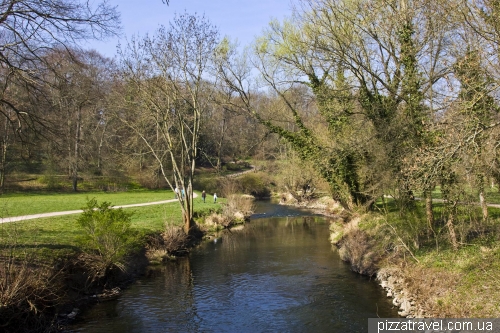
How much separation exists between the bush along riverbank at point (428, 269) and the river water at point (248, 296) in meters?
0.57

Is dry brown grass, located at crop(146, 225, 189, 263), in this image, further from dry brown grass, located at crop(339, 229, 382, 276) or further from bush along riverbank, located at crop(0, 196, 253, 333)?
dry brown grass, located at crop(339, 229, 382, 276)

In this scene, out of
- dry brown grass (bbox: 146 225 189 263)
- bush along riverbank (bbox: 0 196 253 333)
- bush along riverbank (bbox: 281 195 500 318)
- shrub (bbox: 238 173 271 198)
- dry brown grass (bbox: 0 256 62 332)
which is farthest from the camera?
shrub (bbox: 238 173 271 198)

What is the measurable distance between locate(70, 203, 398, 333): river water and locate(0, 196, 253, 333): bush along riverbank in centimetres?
59

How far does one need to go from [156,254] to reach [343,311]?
906cm

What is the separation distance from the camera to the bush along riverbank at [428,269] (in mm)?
10086

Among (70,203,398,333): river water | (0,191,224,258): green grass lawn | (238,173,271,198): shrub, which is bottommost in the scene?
(70,203,398,333): river water

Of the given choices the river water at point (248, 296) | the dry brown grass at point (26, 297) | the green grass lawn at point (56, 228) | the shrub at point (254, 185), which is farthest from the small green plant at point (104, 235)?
the shrub at point (254, 185)

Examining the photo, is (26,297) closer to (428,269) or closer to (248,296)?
(248,296)

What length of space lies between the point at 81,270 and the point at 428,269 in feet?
35.3

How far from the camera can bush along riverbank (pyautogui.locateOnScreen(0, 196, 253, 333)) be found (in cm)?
977

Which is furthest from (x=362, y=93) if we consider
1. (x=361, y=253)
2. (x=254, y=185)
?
(x=254, y=185)

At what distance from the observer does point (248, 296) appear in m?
13.4

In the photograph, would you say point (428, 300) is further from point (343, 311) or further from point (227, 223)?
point (227, 223)

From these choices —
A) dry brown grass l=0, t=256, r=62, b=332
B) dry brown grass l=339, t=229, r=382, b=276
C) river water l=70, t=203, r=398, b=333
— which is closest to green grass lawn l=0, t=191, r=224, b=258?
dry brown grass l=0, t=256, r=62, b=332
